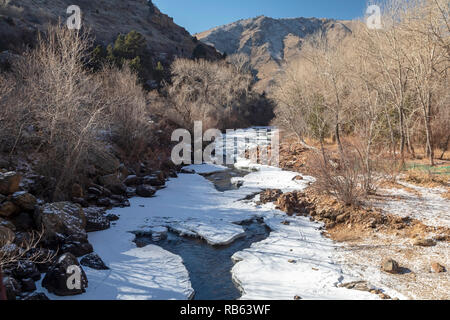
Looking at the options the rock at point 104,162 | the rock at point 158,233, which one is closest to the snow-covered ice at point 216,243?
the rock at point 158,233

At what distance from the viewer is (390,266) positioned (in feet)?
20.2

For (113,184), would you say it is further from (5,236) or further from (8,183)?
(5,236)

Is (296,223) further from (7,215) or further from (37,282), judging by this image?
(7,215)

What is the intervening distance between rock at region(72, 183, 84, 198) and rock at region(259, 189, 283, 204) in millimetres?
6199

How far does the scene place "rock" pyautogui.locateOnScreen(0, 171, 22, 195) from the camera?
26.4 ft

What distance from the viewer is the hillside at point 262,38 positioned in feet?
348

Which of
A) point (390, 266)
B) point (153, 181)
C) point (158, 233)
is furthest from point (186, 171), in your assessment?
point (390, 266)

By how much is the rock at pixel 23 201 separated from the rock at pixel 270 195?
23.3 feet

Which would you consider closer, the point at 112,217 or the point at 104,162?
the point at 112,217

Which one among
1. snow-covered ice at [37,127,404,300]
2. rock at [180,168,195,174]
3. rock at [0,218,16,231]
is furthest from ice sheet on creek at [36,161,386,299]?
rock at [180,168,195,174]

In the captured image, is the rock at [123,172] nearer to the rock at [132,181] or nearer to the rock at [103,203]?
the rock at [132,181]

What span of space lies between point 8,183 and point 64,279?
3.88m

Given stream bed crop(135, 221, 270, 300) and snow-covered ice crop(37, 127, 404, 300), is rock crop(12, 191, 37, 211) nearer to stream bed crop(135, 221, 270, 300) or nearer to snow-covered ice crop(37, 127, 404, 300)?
snow-covered ice crop(37, 127, 404, 300)
